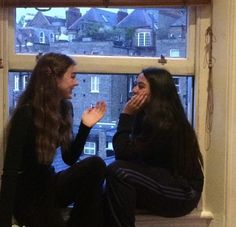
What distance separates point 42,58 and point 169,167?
27.3 inches

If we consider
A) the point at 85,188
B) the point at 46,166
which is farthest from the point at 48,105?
the point at 85,188

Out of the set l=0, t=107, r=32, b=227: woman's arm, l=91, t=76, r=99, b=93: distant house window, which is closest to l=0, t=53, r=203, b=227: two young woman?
l=0, t=107, r=32, b=227: woman's arm

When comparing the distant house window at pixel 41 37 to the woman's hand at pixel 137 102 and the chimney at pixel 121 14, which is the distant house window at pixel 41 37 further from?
the woman's hand at pixel 137 102

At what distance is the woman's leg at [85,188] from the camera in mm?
1864

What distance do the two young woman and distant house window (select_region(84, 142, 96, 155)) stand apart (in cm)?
26

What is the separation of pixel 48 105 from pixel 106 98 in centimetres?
46

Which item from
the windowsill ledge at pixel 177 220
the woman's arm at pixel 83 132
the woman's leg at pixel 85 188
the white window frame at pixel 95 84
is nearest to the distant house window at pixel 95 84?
the white window frame at pixel 95 84

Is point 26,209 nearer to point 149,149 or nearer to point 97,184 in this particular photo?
point 97,184

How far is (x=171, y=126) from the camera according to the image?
6.39ft

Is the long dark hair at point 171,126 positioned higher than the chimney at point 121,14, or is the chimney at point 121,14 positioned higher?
the chimney at point 121,14

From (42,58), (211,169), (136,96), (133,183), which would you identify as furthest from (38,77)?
(211,169)

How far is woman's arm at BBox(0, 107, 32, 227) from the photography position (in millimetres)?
1740

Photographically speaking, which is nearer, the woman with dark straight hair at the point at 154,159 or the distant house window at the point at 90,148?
the woman with dark straight hair at the point at 154,159

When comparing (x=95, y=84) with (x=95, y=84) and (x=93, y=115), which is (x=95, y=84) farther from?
(x=93, y=115)
